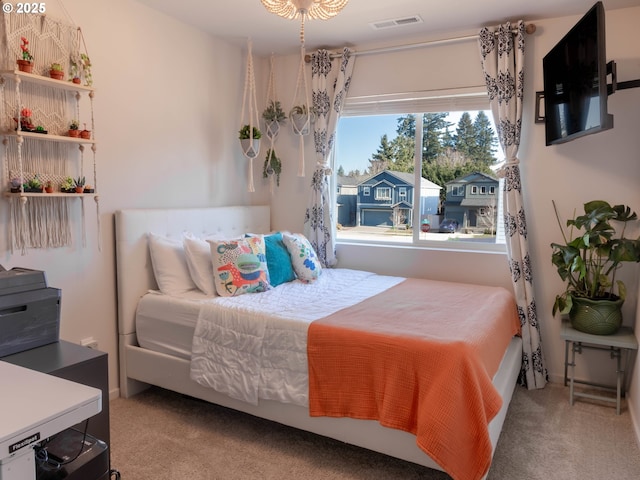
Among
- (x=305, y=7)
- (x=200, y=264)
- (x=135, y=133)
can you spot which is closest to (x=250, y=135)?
(x=135, y=133)

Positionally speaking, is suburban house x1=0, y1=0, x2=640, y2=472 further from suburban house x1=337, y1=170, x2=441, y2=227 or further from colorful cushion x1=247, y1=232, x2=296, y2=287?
colorful cushion x1=247, y1=232, x2=296, y2=287

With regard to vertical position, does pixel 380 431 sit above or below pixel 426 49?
below

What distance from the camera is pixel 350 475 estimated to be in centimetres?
217

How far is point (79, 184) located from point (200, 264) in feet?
2.83

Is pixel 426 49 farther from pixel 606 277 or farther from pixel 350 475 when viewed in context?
pixel 350 475

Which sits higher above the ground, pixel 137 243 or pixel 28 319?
pixel 137 243

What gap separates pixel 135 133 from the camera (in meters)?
3.01

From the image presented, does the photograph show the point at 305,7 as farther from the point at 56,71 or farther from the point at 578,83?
the point at 578,83

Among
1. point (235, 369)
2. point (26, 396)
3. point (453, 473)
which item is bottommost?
point (453, 473)

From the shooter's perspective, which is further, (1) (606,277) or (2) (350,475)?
(1) (606,277)

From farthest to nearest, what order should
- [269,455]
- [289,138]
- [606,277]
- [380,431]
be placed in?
1. [289,138]
2. [606,277]
3. [269,455]
4. [380,431]

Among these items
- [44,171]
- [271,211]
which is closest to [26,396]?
[44,171]

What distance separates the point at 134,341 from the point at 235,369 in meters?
0.91

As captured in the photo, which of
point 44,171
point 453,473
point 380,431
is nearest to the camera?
point 453,473
